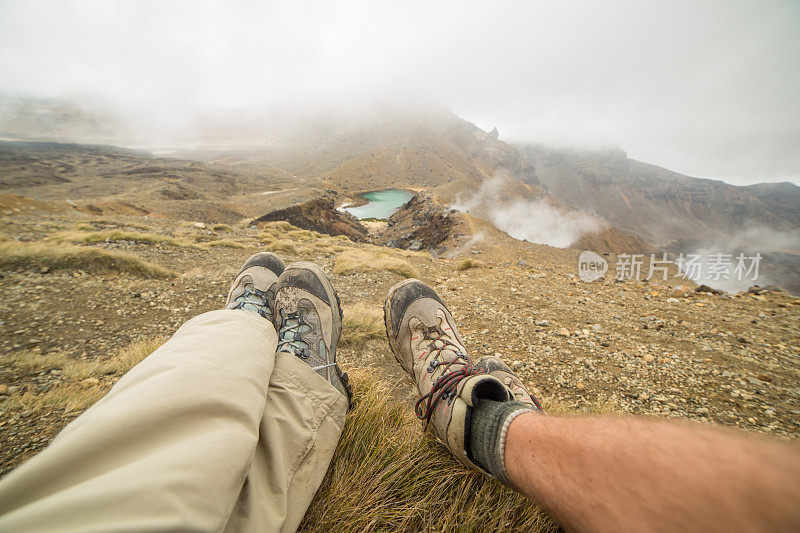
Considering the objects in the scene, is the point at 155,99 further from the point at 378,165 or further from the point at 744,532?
the point at 744,532

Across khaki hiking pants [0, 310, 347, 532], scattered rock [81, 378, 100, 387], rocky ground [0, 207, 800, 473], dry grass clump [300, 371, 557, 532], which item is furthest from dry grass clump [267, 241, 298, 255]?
dry grass clump [300, 371, 557, 532]

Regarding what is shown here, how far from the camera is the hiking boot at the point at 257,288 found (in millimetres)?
2059

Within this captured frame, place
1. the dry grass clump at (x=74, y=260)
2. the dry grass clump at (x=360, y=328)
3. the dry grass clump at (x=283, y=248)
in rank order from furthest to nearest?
1. the dry grass clump at (x=283, y=248)
2. the dry grass clump at (x=74, y=260)
3. the dry grass clump at (x=360, y=328)

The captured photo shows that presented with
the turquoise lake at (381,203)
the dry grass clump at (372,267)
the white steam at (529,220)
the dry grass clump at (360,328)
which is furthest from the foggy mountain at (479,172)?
the dry grass clump at (360,328)

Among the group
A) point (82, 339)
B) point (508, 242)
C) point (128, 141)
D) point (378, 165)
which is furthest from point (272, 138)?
point (82, 339)

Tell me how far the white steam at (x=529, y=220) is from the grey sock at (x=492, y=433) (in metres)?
28.6

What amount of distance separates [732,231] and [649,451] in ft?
576

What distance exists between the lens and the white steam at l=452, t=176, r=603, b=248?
34.9 meters

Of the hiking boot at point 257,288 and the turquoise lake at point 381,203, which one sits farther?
the turquoise lake at point 381,203

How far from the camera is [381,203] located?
4109 centimetres

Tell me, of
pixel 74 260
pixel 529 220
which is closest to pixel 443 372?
pixel 74 260

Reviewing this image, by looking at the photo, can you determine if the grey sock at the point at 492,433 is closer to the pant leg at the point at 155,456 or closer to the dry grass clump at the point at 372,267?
the pant leg at the point at 155,456

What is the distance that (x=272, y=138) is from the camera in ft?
330

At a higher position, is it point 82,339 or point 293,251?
point 293,251
